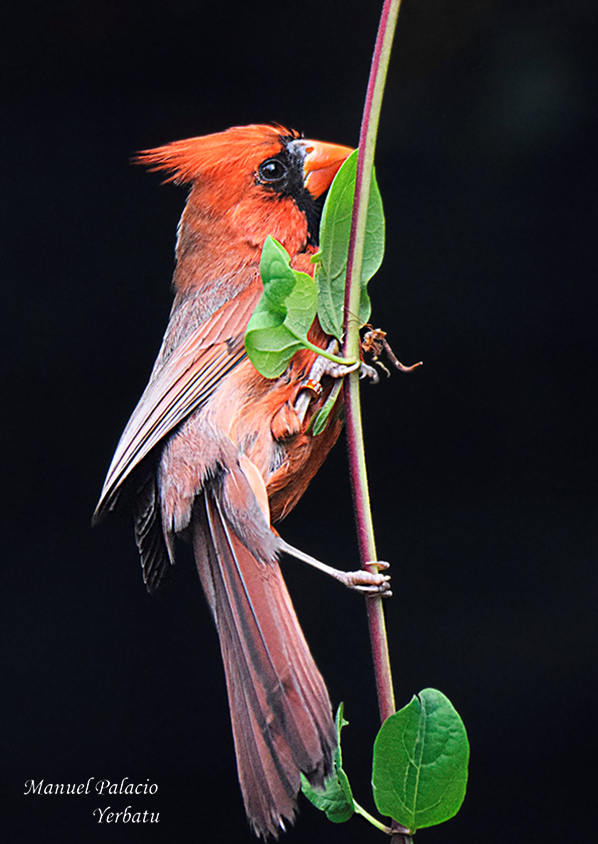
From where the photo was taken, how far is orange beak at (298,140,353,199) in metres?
1.17

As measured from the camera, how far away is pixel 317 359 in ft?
3.22

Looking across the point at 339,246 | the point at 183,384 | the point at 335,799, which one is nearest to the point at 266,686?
the point at 335,799

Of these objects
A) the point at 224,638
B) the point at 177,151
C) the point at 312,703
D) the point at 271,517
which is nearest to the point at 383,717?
Result: the point at 312,703

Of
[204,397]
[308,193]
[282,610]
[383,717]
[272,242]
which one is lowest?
[383,717]

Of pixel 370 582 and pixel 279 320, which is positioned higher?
pixel 279 320

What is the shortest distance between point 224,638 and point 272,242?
1.60ft

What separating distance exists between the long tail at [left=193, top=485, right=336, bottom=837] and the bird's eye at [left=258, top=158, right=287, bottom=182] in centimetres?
47

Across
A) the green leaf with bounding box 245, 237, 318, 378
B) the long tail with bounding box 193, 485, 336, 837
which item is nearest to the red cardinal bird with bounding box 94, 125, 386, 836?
the long tail with bounding box 193, 485, 336, 837

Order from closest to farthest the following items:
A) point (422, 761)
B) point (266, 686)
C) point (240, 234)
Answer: point (422, 761) → point (266, 686) → point (240, 234)

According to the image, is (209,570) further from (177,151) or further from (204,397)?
(177,151)

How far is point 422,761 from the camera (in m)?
0.83

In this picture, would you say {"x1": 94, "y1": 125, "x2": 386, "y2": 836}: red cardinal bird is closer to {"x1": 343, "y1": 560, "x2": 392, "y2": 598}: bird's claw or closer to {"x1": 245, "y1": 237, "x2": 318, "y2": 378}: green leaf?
{"x1": 343, "y1": 560, "x2": 392, "y2": 598}: bird's claw

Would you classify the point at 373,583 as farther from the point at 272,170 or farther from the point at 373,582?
the point at 272,170

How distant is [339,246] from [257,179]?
0.31 meters
